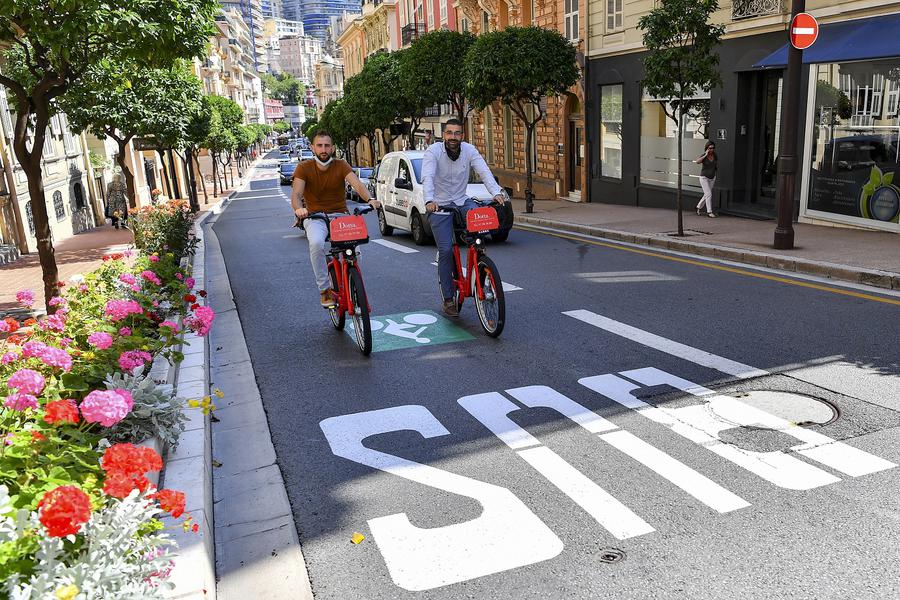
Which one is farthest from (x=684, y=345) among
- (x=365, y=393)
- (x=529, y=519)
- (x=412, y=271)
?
(x=412, y=271)

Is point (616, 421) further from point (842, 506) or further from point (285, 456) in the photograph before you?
point (285, 456)

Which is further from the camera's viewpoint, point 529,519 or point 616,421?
point 616,421

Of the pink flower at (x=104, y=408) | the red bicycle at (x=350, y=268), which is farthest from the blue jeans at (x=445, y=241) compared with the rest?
the pink flower at (x=104, y=408)

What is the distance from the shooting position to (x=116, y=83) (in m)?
10.7

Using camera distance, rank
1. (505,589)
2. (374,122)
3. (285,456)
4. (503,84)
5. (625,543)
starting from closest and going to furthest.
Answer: (505,589) → (625,543) → (285,456) → (503,84) → (374,122)

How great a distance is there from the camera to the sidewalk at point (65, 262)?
12328 mm

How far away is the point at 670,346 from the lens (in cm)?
663

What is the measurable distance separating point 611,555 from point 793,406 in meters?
2.30

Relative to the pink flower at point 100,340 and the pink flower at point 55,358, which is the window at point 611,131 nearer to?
the pink flower at point 100,340

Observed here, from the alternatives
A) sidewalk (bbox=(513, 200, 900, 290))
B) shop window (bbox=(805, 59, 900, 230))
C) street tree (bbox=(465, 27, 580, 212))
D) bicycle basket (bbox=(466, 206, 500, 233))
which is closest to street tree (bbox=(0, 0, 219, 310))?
bicycle basket (bbox=(466, 206, 500, 233))

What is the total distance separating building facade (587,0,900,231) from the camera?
12984mm

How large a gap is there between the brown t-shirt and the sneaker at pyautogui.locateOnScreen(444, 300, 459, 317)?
4.79 feet

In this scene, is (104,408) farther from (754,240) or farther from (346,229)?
(754,240)

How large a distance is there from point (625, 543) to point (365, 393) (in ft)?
9.08
